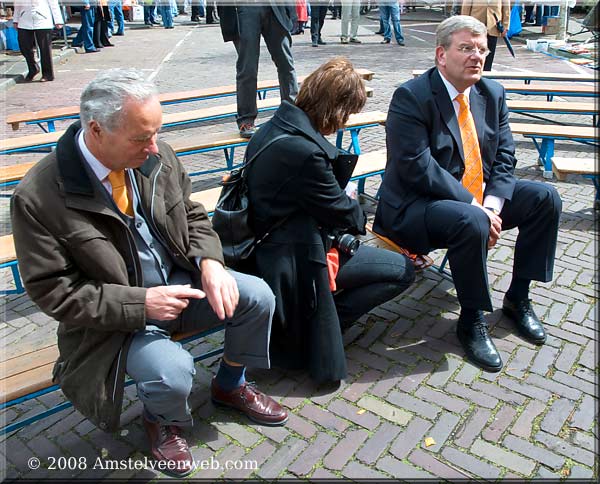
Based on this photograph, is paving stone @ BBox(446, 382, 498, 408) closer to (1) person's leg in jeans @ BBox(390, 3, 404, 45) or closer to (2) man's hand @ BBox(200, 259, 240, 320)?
(2) man's hand @ BBox(200, 259, 240, 320)

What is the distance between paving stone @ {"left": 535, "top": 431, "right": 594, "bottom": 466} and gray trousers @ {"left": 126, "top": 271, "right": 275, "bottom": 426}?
3.99 ft

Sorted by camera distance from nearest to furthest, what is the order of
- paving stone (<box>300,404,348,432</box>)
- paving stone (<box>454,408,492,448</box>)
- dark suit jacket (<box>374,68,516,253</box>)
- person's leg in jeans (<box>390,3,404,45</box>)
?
paving stone (<box>454,408,492,448</box>)
paving stone (<box>300,404,348,432</box>)
dark suit jacket (<box>374,68,516,253</box>)
person's leg in jeans (<box>390,3,404,45</box>)

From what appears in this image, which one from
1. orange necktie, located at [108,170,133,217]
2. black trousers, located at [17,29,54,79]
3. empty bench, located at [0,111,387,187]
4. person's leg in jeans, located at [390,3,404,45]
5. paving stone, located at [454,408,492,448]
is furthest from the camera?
person's leg in jeans, located at [390,3,404,45]

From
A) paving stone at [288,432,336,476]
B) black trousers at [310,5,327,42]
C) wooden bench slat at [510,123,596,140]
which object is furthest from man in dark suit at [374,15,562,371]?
black trousers at [310,5,327,42]

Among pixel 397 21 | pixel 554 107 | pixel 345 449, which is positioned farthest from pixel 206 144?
pixel 397 21

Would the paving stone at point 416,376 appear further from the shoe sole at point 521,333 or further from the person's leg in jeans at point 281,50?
the person's leg in jeans at point 281,50

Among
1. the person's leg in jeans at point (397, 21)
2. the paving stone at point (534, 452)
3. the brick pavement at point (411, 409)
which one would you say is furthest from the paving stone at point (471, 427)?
the person's leg in jeans at point (397, 21)

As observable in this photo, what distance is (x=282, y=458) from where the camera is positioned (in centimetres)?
243

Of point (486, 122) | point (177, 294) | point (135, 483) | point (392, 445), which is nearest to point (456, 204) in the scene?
point (486, 122)

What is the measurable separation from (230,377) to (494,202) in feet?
5.52

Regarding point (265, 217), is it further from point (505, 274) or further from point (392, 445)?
point (505, 274)

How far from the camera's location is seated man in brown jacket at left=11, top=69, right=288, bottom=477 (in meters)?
2.06

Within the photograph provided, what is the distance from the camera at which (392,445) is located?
8.21 ft

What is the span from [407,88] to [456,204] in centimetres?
71
